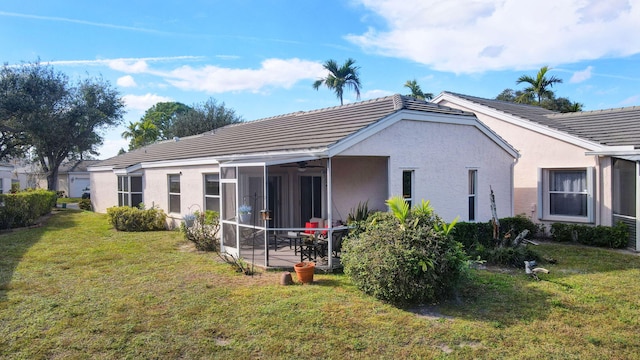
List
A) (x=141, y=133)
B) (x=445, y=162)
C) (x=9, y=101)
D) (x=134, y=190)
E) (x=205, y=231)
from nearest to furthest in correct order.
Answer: (x=445, y=162) → (x=205, y=231) → (x=134, y=190) → (x=9, y=101) → (x=141, y=133)

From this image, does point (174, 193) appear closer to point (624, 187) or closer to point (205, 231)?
point (205, 231)

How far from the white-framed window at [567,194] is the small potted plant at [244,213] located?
10.4 metres

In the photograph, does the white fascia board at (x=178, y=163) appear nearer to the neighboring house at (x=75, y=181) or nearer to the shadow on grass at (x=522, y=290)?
the shadow on grass at (x=522, y=290)

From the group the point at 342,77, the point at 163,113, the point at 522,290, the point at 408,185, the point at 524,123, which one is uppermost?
the point at 163,113

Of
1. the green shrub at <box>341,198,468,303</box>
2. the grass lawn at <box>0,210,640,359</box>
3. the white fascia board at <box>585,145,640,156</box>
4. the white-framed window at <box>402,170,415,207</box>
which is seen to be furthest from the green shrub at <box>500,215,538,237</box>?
the green shrub at <box>341,198,468,303</box>

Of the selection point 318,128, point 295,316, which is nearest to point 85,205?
point 318,128

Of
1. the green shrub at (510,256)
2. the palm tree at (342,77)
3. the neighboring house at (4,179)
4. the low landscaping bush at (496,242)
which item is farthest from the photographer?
the palm tree at (342,77)

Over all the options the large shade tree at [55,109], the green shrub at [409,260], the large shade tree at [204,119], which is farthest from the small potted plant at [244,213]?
the large shade tree at [204,119]

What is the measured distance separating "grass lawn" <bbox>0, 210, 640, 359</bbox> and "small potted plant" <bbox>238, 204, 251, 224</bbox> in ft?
5.66

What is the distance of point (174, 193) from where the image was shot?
54.2 feet

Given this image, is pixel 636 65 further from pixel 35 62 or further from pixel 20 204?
pixel 35 62

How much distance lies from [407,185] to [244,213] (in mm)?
4523

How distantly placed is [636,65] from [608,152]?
13.3 m

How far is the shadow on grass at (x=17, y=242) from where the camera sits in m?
8.84
